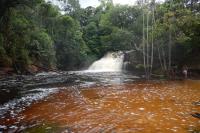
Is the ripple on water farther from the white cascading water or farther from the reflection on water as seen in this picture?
the white cascading water

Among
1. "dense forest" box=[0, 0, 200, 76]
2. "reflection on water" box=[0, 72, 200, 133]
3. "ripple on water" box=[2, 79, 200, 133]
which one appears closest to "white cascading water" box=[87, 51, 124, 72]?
"dense forest" box=[0, 0, 200, 76]

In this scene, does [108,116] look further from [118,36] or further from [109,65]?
[109,65]

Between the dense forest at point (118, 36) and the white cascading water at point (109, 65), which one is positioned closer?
the dense forest at point (118, 36)

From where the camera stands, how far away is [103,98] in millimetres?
13945

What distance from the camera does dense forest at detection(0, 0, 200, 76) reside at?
28531 mm

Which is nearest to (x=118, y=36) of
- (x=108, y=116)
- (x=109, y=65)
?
(x=109, y=65)

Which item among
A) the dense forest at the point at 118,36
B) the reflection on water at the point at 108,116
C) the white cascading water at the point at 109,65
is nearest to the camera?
the reflection on water at the point at 108,116

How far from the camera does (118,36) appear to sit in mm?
36625

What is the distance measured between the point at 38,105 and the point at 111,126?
188 inches

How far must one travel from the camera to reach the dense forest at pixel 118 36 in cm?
2853

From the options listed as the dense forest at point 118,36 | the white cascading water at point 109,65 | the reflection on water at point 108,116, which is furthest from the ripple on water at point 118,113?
the white cascading water at point 109,65

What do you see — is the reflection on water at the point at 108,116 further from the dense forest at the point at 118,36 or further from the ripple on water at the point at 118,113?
the dense forest at the point at 118,36

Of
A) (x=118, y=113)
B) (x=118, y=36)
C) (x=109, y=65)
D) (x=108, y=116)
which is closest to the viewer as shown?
(x=108, y=116)

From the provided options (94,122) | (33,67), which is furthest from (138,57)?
(94,122)
